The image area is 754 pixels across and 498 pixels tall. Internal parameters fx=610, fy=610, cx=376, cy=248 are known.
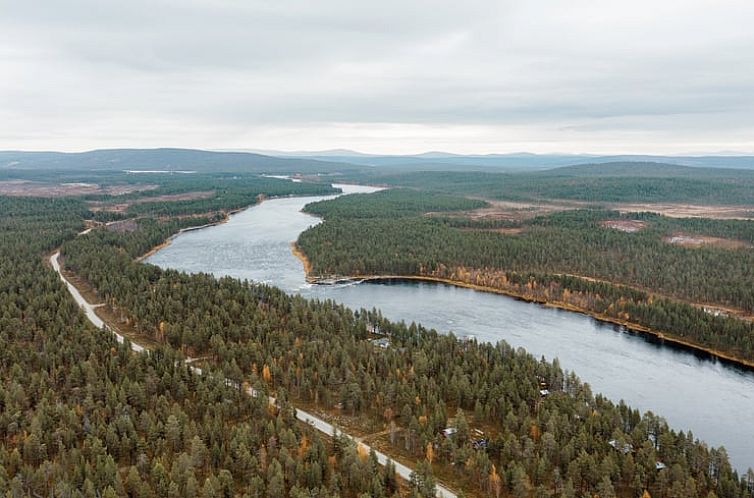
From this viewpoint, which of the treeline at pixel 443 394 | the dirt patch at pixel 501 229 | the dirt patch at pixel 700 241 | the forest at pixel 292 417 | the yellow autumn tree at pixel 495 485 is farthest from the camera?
the dirt patch at pixel 501 229

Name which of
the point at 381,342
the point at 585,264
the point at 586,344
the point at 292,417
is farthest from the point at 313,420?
the point at 585,264

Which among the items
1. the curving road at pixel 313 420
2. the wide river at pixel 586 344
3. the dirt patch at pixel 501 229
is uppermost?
the dirt patch at pixel 501 229

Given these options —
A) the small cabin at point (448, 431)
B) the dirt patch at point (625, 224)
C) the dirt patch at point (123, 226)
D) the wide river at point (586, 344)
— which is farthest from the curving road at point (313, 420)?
the dirt patch at point (625, 224)

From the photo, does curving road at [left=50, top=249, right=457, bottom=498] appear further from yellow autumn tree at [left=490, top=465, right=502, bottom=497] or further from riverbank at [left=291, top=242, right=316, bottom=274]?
riverbank at [left=291, top=242, right=316, bottom=274]

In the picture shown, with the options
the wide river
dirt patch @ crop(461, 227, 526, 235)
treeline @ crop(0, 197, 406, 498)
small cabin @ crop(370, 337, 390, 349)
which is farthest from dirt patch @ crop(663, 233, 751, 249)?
treeline @ crop(0, 197, 406, 498)

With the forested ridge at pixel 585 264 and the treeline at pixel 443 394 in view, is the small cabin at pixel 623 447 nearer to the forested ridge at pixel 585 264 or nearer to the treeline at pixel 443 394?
the treeline at pixel 443 394

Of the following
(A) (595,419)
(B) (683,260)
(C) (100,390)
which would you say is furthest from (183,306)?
(B) (683,260)
